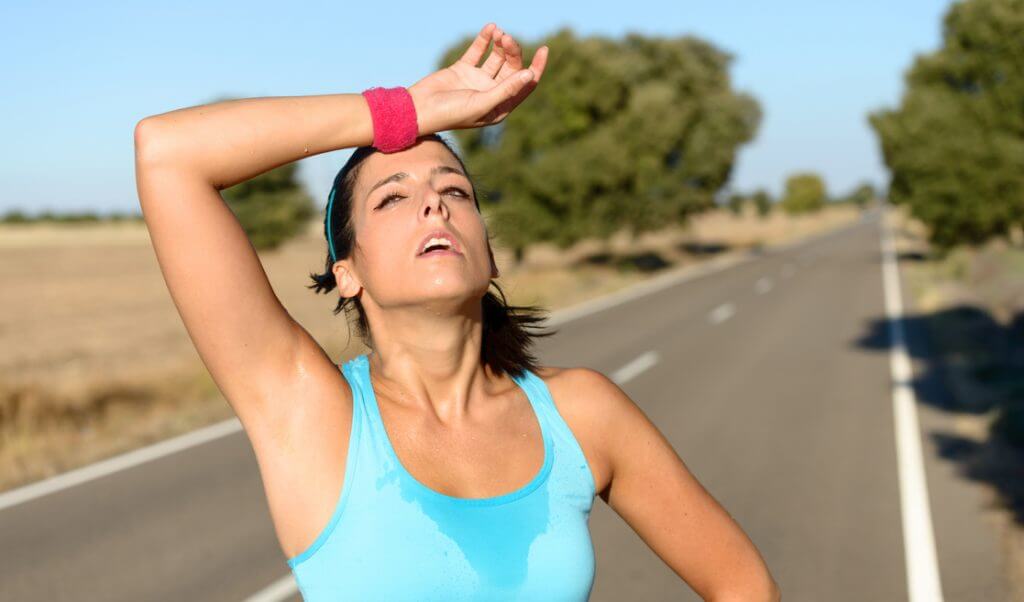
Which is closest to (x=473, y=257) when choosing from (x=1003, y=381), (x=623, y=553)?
(x=623, y=553)

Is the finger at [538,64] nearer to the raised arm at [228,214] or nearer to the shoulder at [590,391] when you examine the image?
the raised arm at [228,214]

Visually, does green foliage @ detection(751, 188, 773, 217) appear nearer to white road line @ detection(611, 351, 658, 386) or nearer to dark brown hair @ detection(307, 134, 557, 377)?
white road line @ detection(611, 351, 658, 386)

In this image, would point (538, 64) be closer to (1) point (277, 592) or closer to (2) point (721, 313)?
(1) point (277, 592)

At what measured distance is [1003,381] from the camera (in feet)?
42.2

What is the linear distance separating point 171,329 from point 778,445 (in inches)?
748

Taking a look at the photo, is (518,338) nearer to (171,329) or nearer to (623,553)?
(623,553)

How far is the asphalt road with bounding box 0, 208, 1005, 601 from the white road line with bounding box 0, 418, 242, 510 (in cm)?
15

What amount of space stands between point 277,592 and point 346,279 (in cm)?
449

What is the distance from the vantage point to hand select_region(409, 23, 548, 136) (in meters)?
1.99

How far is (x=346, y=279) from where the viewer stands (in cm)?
218

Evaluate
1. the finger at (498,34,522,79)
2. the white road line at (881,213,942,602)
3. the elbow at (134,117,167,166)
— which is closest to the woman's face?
the finger at (498,34,522,79)

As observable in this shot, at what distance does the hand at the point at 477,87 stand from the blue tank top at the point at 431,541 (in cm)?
60

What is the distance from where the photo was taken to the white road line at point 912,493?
6324 millimetres

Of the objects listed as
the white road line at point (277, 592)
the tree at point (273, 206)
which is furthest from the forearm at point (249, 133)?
the tree at point (273, 206)
